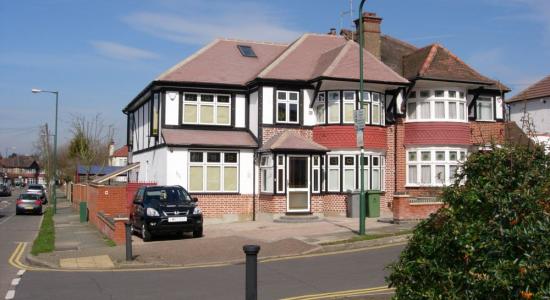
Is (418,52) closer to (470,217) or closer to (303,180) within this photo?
(303,180)

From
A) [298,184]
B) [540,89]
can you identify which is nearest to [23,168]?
[540,89]

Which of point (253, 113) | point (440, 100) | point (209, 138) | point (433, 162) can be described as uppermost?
point (440, 100)

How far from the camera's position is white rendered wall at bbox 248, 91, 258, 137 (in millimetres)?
25797

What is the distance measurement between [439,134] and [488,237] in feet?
73.8

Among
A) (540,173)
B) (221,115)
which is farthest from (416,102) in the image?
(540,173)

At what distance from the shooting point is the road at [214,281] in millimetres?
10367

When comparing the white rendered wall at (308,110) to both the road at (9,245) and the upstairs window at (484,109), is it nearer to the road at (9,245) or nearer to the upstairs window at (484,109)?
the upstairs window at (484,109)

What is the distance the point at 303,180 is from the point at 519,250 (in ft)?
65.4

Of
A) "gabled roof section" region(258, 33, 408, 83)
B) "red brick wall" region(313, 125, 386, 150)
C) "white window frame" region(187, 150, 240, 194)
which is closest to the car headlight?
"white window frame" region(187, 150, 240, 194)

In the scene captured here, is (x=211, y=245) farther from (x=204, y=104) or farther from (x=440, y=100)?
(x=440, y=100)

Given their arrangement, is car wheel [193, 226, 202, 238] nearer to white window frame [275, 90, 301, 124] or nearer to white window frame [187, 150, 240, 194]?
white window frame [187, 150, 240, 194]

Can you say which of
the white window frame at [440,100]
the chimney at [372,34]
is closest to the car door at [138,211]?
the white window frame at [440,100]

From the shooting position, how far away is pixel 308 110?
25.9 m

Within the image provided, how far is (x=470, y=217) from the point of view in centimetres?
516
